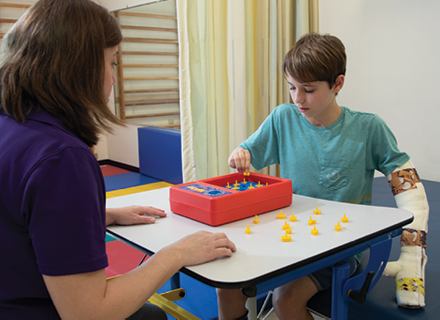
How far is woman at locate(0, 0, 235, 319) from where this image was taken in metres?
0.62

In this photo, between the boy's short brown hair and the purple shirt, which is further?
the boy's short brown hair

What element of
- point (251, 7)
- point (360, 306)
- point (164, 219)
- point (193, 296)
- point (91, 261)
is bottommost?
point (193, 296)

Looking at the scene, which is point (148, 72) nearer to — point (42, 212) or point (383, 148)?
point (383, 148)

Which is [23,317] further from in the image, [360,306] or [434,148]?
[434,148]

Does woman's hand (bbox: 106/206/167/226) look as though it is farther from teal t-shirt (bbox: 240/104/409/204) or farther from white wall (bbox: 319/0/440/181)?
white wall (bbox: 319/0/440/181)

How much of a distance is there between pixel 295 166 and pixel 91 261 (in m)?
1.01

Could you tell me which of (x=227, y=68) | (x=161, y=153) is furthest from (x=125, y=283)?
(x=161, y=153)

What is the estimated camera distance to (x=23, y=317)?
69 cm

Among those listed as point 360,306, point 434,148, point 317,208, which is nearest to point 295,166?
point 317,208

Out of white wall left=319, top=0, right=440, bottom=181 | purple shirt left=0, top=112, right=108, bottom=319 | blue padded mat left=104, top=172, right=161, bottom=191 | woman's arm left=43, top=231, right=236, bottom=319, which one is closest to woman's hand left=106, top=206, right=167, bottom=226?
woman's arm left=43, top=231, right=236, bottom=319

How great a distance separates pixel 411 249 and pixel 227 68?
1.49m

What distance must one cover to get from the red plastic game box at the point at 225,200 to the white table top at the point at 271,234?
2cm

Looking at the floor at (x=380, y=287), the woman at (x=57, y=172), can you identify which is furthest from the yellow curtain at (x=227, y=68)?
the woman at (x=57, y=172)

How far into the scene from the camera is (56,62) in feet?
2.25
